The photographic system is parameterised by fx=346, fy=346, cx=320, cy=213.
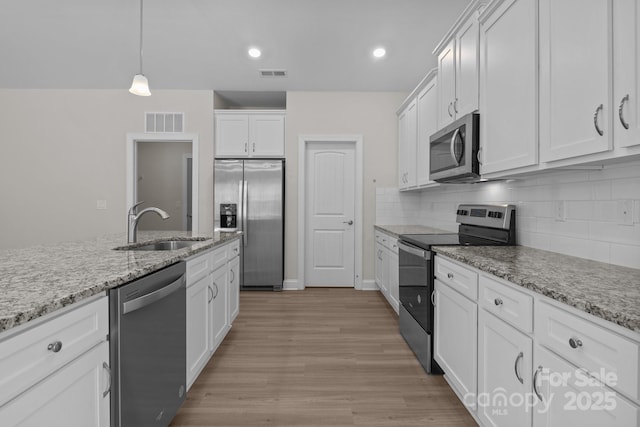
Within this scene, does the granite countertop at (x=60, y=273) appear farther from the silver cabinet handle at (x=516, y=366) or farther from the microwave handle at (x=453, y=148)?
the microwave handle at (x=453, y=148)

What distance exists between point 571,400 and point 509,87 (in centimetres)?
151

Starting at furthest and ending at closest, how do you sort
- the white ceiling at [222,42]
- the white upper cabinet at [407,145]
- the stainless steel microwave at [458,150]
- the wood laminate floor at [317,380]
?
the white upper cabinet at [407,145]
the white ceiling at [222,42]
the stainless steel microwave at [458,150]
the wood laminate floor at [317,380]

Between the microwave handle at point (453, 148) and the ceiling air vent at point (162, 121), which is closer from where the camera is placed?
the microwave handle at point (453, 148)

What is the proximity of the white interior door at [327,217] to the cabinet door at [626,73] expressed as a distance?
3.69 m

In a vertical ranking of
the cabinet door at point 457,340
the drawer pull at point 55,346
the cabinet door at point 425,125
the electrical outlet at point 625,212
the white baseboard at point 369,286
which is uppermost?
the cabinet door at point 425,125

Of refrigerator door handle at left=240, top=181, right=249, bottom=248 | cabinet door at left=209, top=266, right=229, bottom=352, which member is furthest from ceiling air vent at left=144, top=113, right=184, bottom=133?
cabinet door at left=209, top=266, right=229, bottom=352

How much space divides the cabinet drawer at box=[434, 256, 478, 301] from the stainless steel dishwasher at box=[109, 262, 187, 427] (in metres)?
1.44

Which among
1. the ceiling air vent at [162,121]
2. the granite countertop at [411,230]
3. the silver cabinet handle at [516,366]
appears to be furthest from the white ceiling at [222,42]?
the silver cabinet handle at [516,366]

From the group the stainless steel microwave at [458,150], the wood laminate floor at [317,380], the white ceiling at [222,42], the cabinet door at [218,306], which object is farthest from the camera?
the white ceiling at [222,42]

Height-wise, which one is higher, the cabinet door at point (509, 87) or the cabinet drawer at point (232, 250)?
the cabinet door at point (509, 87)

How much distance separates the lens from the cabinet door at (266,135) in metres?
4.70

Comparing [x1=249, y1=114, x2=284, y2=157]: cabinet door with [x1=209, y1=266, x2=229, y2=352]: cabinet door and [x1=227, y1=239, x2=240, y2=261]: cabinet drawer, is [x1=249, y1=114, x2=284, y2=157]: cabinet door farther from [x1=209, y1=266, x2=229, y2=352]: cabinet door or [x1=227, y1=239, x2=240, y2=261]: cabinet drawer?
[x1=209, y1=266, x2=229, y2=352]: cabinet door

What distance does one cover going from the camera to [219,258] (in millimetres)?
2521

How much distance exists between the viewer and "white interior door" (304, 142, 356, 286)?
484 cm
